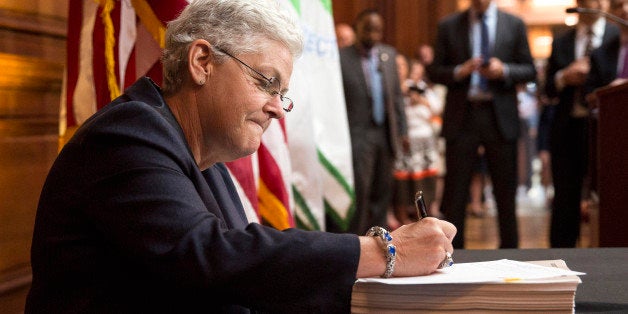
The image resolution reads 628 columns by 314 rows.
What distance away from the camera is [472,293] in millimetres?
1161

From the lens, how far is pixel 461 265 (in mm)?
1362

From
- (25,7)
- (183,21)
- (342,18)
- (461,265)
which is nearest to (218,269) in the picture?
(461,265)

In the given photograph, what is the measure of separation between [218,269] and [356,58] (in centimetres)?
521

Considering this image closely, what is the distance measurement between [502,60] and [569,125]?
0.54 meters

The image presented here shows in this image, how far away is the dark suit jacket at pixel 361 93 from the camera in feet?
20.4

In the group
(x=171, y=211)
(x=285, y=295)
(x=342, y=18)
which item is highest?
(x=171, y=211)

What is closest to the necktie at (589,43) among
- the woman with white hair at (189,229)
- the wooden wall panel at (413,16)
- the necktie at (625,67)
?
the necktie at (625,67)

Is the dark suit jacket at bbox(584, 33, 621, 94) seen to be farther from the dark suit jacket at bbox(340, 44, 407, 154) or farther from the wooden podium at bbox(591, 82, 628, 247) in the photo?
the dark suit jacket at bbox(340, 44, 407, 154)

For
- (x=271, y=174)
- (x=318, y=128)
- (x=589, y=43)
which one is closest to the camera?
(x=271, y=174)

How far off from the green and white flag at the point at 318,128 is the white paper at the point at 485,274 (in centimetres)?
178

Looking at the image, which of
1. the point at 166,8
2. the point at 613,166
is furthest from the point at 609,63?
the point at 166,8

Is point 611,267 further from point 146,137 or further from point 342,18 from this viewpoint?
point 342,18

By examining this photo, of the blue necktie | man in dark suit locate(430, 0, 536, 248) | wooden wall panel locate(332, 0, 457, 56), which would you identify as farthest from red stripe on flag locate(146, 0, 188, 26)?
wooden wall panel locate(332, 0, 457, 56)

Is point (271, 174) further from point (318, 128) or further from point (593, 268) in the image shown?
point (593, 268)
